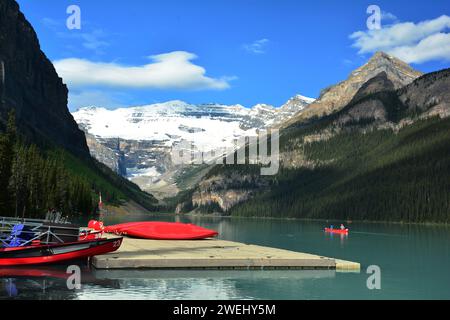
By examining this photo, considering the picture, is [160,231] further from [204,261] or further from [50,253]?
[50,253]

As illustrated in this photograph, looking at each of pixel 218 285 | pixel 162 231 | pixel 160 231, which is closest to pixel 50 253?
pixel 218 285

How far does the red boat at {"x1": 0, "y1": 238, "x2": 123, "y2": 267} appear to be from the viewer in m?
50.3

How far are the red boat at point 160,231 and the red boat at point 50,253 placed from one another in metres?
30.1

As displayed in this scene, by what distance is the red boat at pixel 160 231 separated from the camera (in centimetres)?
8338

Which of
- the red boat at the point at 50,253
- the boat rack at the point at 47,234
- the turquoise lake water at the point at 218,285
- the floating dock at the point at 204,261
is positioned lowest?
the turquoise lake water at the point at 218,285

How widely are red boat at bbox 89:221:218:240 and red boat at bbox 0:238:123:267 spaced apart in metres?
30.1

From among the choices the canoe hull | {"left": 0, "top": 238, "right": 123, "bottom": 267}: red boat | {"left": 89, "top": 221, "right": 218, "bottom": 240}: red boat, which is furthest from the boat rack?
the canoe hull

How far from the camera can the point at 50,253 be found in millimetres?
51281

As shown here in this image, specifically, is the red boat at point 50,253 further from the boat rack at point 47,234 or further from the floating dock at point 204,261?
the floating dock at point 204,261

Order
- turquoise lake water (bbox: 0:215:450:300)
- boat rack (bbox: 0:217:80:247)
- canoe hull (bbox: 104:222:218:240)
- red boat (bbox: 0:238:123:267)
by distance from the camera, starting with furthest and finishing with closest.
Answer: canoe hull (bbox: 104:222:218:240), boat rack (bbox: 0:217:80:247), red boat (bbox: 0:238:123:267), turquoise lake water (bbox: 0:215:450:300)

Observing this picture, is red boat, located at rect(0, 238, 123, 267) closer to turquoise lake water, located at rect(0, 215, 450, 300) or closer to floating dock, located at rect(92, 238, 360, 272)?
floating dock, located at rect(92, 238, 360, 272)

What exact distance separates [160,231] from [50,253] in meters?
34.4

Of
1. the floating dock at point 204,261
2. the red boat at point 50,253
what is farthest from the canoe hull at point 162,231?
the red boat at point 50,253
